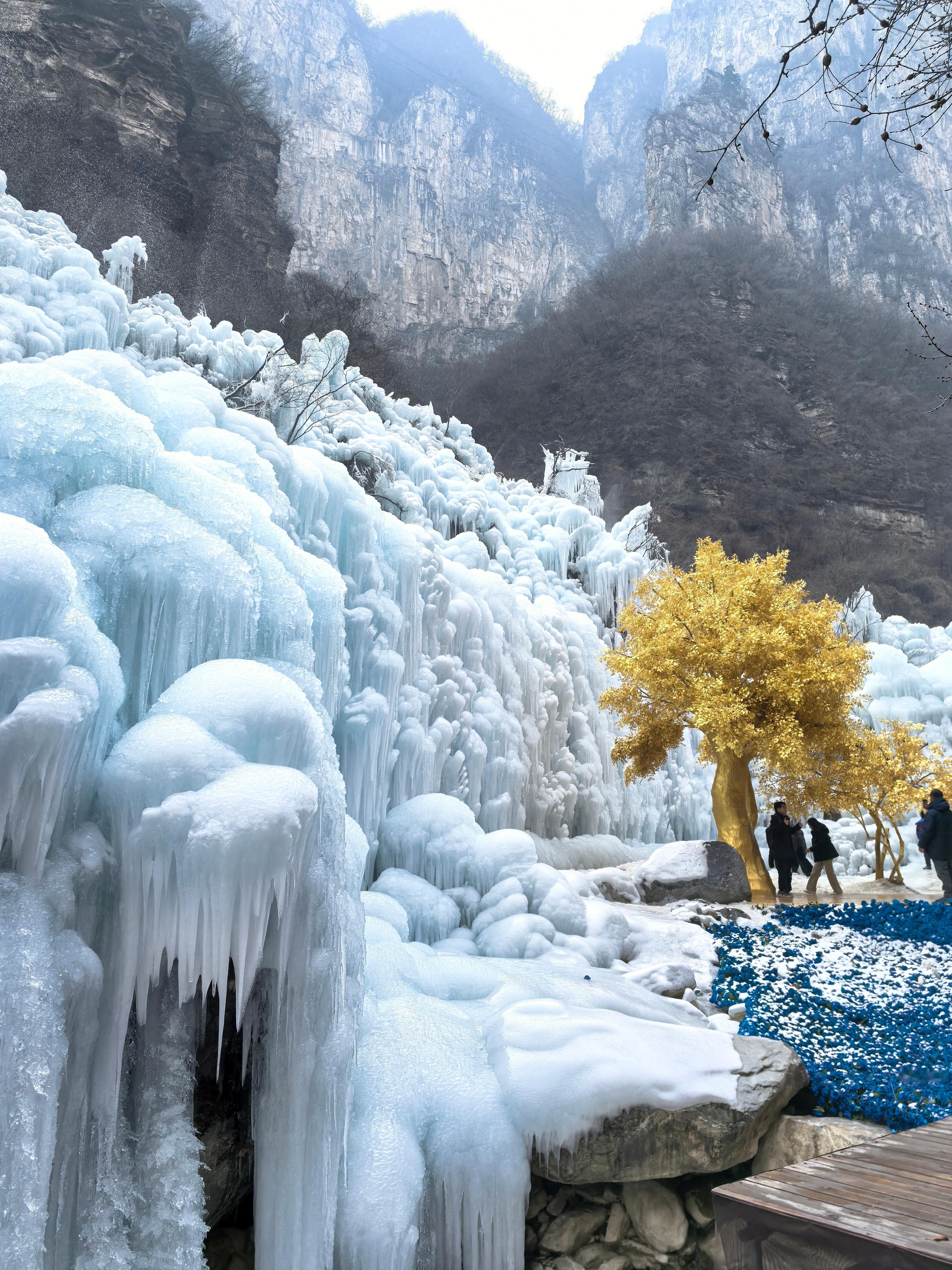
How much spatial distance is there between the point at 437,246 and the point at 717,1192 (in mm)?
38475

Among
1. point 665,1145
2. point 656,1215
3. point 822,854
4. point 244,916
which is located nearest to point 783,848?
point 822,854

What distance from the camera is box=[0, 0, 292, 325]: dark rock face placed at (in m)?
14.0

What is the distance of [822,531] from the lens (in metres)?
25.5

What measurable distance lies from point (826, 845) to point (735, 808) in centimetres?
106

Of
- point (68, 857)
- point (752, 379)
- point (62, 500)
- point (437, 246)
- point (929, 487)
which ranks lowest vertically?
point (68, 857)

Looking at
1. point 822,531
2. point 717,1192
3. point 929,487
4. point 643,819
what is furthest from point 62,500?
point 929,487

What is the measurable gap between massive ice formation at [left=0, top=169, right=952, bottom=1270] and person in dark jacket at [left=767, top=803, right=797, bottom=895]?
389 centimetres

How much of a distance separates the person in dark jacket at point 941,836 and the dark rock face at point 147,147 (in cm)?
1472

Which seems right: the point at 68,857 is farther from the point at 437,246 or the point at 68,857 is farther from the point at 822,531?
the point at 437,246

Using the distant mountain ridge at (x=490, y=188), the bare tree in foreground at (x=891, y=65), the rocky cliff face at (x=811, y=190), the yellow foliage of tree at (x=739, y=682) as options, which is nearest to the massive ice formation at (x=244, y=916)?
the bare tree in foreground at (x=891, y=65)

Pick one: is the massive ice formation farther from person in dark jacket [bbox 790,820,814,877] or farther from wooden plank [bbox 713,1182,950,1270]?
person in dark jacket [bbox 790,820,814,877]

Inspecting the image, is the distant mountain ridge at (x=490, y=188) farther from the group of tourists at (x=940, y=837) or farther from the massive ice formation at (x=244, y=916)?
the massive ice formation at (x=244, y=916)

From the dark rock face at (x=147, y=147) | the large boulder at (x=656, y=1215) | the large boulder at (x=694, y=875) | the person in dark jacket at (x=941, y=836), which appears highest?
the dark rock face at (x=147, y=147)

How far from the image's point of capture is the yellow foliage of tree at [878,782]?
9.02 meters
